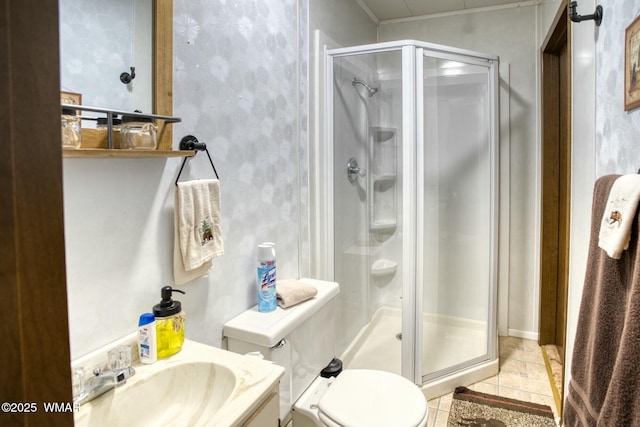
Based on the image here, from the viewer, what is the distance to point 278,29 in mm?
1703

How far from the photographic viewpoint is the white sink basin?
91 centimetres

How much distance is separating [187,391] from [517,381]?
204cm

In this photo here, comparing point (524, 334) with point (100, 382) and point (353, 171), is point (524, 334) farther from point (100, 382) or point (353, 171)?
point (100, 382)

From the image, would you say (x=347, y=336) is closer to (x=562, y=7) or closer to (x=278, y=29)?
(x=278, y=29)

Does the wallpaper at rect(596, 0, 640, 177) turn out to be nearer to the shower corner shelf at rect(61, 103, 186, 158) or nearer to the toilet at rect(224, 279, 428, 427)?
the toilet at rect(224, 279, 428, 427)

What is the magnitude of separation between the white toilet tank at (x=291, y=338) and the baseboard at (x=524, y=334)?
72.0 inches

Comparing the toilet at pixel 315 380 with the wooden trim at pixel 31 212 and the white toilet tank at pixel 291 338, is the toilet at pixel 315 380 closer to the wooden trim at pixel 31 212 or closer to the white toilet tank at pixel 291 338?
the white toilet tank at pixel 291 338

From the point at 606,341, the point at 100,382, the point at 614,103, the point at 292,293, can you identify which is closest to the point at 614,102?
the point at 614,103

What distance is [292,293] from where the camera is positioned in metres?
1.52

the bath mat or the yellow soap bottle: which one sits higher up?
the yellow soap bottle

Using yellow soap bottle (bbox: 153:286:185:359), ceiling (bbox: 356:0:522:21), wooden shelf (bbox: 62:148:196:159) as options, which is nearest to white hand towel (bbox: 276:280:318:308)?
yellow soap bottle (bbox: 153:286:185:359)

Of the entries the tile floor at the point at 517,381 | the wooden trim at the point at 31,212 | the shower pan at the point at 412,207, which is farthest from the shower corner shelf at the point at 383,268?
the wooden trim at the point at 31,212

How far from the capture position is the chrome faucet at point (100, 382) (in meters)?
0.90

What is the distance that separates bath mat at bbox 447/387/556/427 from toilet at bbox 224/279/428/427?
0.70 meters
